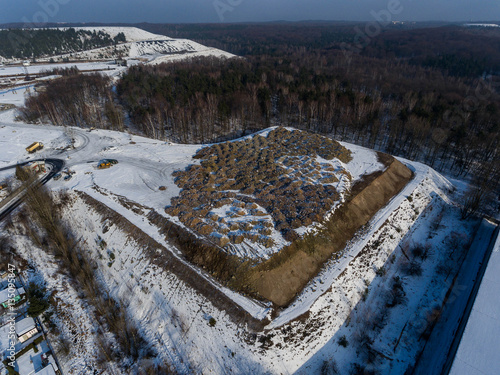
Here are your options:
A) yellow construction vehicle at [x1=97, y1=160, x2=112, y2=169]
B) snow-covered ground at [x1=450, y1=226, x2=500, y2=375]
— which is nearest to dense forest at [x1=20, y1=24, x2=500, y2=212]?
yellow construction vehicle at [x1=97, y1=160, x2=112, y2=169]

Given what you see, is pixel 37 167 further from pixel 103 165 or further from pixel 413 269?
pixel 413 269

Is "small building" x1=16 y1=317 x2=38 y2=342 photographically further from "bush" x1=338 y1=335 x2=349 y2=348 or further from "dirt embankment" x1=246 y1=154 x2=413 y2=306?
"bush" x1=338 y1=335 x2=349 y2=348

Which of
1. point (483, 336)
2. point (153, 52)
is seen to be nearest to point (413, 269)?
point (483, 336)

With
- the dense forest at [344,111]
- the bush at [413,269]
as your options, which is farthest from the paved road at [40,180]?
the bush at [413,269]

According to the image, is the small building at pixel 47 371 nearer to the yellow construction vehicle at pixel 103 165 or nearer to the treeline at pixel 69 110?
the yellow construction vehicle at pixel 103 165

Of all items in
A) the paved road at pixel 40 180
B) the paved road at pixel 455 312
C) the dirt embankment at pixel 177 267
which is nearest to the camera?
the paved road at pixel 455 312

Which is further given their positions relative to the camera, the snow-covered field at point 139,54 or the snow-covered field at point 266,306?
the snow-covered field at point 139,54
